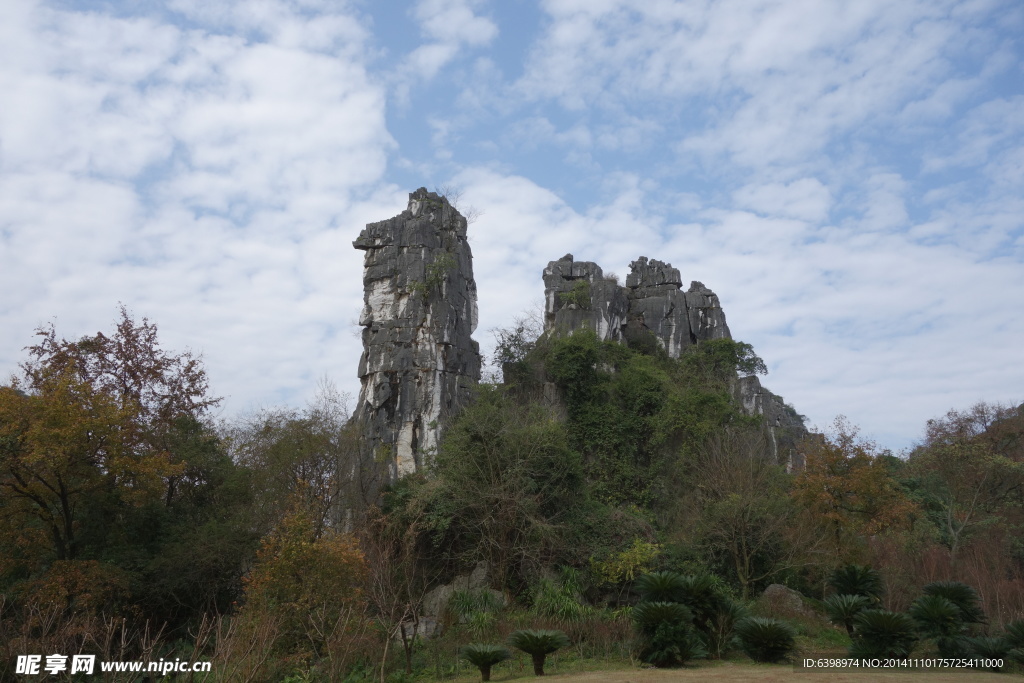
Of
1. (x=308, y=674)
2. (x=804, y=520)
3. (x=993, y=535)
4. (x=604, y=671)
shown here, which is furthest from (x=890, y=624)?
(x=993, y=535)

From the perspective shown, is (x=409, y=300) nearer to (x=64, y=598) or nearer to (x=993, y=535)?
(x=64, y=598)

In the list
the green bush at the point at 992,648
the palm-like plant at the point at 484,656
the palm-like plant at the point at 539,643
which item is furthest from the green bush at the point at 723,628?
the palm-like plant at the point at 484,656

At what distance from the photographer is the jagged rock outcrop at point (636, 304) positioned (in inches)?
1528

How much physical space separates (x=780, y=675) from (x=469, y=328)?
22.5 metres

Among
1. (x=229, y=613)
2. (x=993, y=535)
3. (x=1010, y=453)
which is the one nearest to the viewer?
(x=229, y=613)

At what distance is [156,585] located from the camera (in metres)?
17.0

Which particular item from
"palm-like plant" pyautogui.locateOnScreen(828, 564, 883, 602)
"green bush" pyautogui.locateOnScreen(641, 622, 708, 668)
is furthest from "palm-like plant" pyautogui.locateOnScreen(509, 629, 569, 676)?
"palm-like plant" pyautogui.locateOnScreen(828, 564, 883, 602)

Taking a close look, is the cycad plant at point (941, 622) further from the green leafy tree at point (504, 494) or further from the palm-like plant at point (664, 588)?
the green leafy tree at point (504, 494)

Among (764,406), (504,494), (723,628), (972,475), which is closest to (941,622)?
(723,628)

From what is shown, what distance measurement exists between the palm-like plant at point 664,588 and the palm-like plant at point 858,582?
408 cm

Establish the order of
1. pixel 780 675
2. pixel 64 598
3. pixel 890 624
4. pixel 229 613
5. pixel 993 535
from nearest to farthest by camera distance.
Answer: pixel 780 675, pixel 890 624, pixel 64 598, pixel 229 613, pixel 993 535

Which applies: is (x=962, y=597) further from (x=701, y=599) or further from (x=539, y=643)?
(x=539, y=643)

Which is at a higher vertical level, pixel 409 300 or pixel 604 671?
pixel 409 300

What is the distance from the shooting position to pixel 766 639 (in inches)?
498
